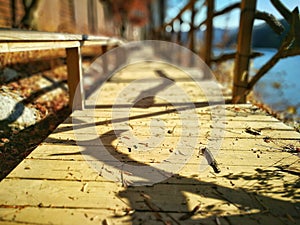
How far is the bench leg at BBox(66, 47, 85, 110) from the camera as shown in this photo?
Answer: 85.2 inches

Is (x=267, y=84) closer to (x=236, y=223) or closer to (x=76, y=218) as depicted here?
(x=236, y=223)

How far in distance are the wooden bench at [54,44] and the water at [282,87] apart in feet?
6.37

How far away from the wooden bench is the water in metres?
1.94

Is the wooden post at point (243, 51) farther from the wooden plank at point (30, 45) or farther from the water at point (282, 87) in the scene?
the wooden plank at point (30, 45)

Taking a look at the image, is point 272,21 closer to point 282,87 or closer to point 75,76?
point 282,87

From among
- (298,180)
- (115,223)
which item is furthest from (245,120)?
(115,223)

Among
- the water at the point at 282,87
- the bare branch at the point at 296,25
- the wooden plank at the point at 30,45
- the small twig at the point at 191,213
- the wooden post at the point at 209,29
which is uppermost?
the wooden post at the point at 209,29

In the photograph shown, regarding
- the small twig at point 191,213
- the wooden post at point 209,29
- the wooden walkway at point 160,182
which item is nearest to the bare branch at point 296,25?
the wooden walkway at point 160,182

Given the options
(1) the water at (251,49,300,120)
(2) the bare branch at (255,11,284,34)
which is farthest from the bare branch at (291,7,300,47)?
(1) the water at (251,49,300,120)

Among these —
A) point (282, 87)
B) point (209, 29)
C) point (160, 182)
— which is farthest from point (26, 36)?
point (282, 87)

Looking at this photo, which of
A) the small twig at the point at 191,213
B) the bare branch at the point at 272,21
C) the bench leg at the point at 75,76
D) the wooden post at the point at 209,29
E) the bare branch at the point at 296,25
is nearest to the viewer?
the small twig at the point at 191,213

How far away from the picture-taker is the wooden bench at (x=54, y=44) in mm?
1211

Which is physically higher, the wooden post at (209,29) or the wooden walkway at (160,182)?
the wooden post at (209,29)

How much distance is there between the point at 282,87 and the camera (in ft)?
11.1
